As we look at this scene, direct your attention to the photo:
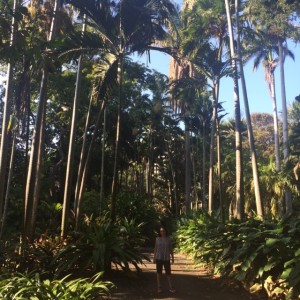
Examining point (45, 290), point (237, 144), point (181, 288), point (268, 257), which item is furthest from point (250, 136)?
point (45, 290)

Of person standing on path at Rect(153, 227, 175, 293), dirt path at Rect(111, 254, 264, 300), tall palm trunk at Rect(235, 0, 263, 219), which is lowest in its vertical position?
dirt path at Rect(111, 254, 264, 300)

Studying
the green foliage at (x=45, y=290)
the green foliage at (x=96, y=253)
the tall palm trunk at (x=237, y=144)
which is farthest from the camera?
the tall palm trunk at (x=237, y=144)

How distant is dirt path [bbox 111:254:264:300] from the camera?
7555 mm

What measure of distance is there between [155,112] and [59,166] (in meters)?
9.84

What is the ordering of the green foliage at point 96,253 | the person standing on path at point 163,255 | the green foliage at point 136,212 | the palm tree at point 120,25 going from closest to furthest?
the person standing on path at point 163,255, the green foliage at point 96,253, the palm tree at point 120,25, the green foliage at point 136,212

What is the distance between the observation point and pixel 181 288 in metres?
8.41

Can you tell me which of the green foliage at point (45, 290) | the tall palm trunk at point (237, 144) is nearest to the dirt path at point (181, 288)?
the green foliage at point (45, 290)

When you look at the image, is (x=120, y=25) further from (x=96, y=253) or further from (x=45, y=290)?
(x=45, y=290)

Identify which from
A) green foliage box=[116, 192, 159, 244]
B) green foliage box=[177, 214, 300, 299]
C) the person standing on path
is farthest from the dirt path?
green foliage box=[116, 192, 159, 244]

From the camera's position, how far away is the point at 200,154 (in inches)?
1458

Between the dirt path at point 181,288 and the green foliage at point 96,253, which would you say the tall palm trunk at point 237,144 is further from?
the green foliage at point 96,253

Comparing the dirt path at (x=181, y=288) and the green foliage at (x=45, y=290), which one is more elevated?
the green foliage at (x=45, y=290)

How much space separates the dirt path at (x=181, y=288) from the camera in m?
7.55

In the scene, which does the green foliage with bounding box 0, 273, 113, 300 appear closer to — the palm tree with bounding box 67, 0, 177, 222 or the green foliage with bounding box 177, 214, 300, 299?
the green foliage with bounding box 177, 214, 300, 299
